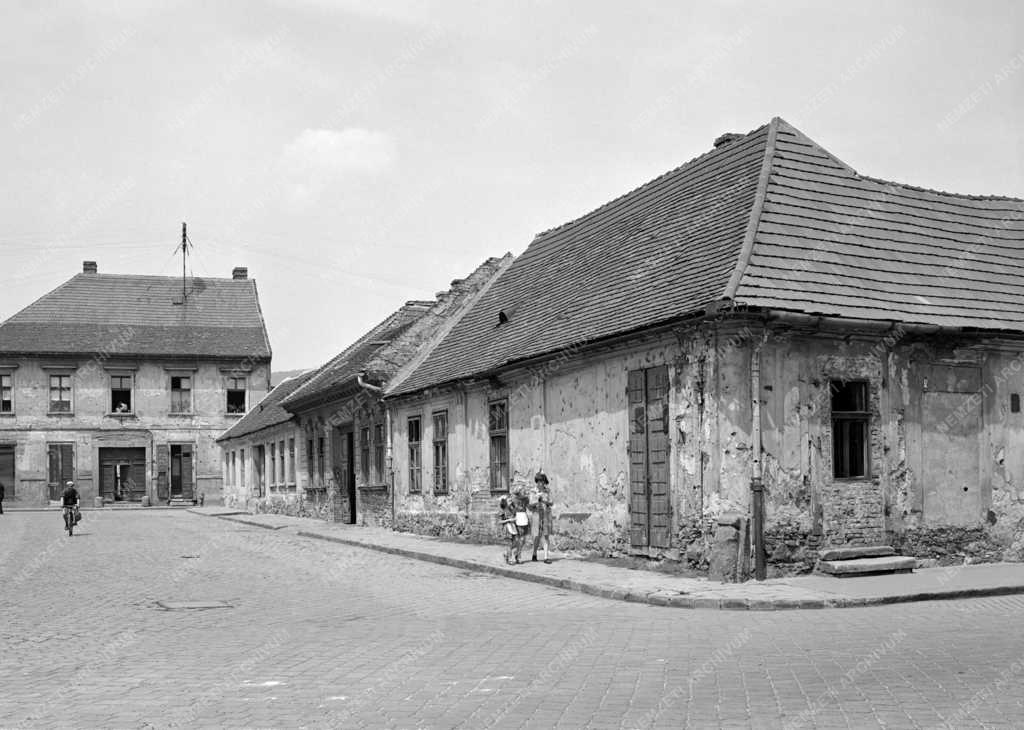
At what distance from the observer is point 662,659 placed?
347 inches

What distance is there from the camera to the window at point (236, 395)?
2269 inches

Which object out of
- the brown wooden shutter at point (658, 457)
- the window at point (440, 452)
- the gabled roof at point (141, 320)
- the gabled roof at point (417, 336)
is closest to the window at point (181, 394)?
the gabled roof at point (141, 320)

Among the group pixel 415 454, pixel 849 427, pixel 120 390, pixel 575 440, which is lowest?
pixel 415 454

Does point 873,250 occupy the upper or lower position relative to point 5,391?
upper

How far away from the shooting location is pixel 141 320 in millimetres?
58312

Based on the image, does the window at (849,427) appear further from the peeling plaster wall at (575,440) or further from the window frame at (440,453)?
the window frame at (440,453)

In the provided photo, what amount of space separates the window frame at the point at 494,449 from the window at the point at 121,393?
127 feet

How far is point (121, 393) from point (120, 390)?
0.17m

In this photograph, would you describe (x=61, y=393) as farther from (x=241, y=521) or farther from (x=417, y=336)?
(x=417, y=336)

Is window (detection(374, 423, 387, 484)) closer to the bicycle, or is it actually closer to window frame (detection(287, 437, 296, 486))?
the bicycle

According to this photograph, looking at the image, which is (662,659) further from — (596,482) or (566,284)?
(566,284)

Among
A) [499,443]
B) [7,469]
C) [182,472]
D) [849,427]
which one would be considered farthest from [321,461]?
[7,469]

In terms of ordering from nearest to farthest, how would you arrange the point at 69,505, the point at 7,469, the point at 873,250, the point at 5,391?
the point at 873,250
the point at 69,505
the point at 7,469
the point at 5,391

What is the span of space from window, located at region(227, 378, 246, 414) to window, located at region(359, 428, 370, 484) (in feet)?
93.2
